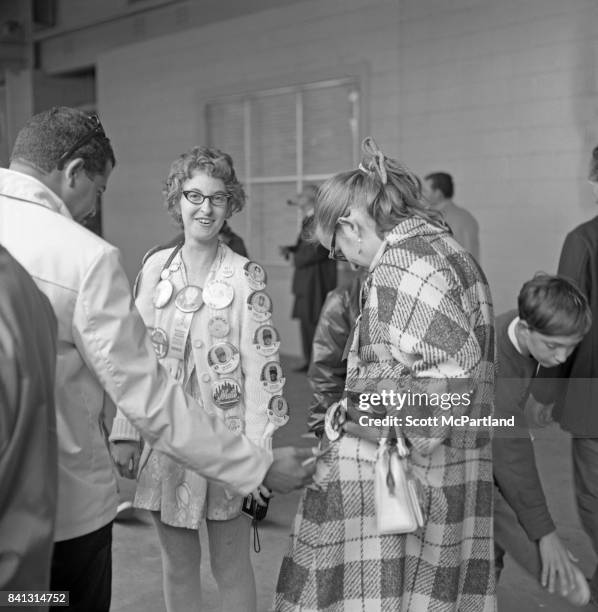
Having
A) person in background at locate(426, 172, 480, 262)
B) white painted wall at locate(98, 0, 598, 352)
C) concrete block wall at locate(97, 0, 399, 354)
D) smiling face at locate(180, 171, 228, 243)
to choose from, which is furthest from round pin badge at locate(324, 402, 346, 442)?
concrete block wall at locate(97, 0, 399, 354)

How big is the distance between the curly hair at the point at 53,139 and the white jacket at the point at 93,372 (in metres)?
0.06

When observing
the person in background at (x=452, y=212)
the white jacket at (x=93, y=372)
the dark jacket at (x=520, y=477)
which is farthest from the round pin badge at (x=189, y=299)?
the person in background at (x=452, y=212)

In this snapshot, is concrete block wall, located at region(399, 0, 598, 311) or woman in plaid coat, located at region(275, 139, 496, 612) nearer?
woman in plaid coat, located at region(275, 139, 496, 612)

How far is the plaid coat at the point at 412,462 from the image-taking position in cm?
162

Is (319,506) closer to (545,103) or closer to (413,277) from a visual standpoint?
(413,277)

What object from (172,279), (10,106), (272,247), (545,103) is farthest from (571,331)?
(10,106)

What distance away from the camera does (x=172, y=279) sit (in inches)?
92.9

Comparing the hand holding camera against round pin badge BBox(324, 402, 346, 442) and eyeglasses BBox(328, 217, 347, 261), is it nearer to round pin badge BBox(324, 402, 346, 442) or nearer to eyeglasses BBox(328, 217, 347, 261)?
round pin badge BBox(324, 402, 346, 442)

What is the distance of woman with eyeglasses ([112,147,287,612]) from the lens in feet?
7.41

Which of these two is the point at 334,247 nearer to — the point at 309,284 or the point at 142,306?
the point at 142,306

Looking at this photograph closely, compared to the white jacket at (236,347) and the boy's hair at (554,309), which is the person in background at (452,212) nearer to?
the boy's hair at (554,309)

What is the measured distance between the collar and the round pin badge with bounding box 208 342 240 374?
29.4 inches

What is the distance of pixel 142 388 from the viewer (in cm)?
159

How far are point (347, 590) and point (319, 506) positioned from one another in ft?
0.61
